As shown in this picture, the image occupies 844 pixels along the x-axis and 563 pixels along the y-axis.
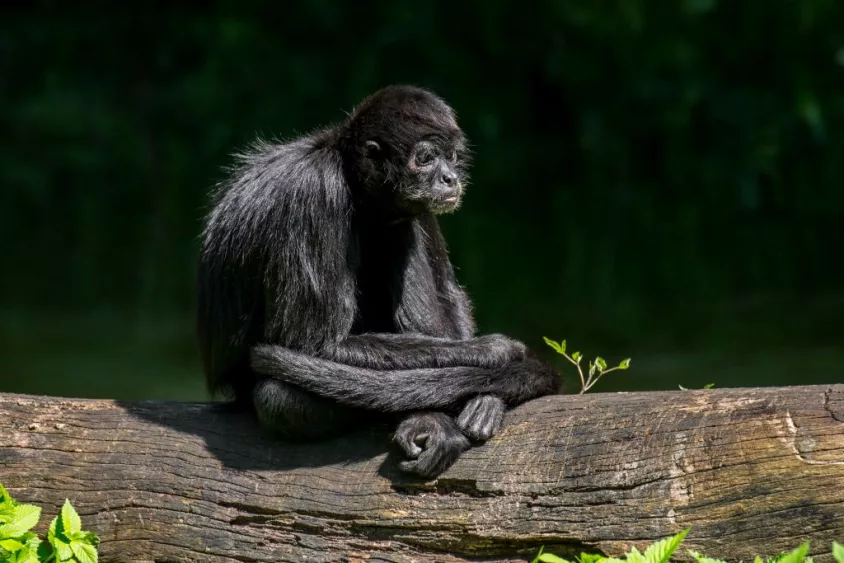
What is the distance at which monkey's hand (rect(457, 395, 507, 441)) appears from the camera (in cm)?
558

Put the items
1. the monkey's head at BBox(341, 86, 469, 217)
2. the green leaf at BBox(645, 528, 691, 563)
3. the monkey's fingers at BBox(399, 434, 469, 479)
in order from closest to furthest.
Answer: the green leaf at BBox(645, 528, 691, 563)
the monkey's fingers at BBox(399, 434, 469, 479)
the monkey's head at BBox(341, 86, 469, 217)

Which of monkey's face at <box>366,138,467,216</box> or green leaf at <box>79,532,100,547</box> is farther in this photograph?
monkey's face at <box>366,138,467,216</box>

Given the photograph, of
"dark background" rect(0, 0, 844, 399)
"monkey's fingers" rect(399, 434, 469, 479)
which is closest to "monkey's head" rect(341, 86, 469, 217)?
"monkey's fingers" rect(399, 434, 469, 479)

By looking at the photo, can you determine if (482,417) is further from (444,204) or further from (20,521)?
(20,521)

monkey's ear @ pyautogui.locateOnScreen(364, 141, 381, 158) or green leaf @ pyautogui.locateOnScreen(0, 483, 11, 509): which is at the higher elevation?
monkey's ear @ pyautogui.locateOnScreen(364, 141, 381, 158)

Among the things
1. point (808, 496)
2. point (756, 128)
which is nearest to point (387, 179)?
point (808, 496)

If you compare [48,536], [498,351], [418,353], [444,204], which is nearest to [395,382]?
[418,353]

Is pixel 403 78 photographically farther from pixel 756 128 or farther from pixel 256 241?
pixel 256 241

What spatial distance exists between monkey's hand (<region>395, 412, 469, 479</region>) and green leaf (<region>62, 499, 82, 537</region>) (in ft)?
6.05

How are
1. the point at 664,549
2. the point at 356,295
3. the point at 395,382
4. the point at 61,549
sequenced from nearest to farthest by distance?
the point at 664,549 → the point at 61,549 → the point at 395,382 → the point at 356,295

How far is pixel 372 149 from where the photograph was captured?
6574 mm

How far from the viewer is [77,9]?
67.9 ft

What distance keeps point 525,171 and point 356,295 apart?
39.2ft

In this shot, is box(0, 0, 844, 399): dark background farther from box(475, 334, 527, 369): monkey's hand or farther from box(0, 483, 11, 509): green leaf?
box(0, 483, 11, 509): green leaf
